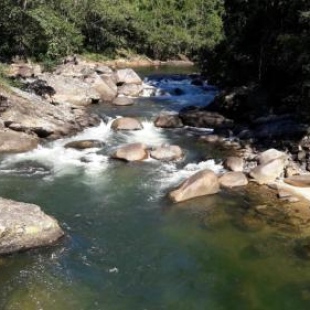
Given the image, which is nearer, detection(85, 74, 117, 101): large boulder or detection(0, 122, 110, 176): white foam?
detection(0, 122, 110, 176): white foam

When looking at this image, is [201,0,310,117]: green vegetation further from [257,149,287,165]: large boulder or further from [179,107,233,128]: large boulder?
[257,149,287,165]: large boulder

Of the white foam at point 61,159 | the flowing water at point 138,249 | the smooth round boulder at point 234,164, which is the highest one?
the smooth round boulder at point 234,164

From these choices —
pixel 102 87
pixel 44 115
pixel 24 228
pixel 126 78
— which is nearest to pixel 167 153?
pixel 44 115

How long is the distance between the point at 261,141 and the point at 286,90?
23.8 ft

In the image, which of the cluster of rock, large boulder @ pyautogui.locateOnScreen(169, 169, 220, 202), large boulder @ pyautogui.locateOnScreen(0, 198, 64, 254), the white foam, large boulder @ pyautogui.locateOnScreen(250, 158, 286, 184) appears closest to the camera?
large boulder @ pyautogui.locateOnScreen(0, 198, 64, 254)

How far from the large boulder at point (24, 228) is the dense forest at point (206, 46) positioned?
1329 centimetres

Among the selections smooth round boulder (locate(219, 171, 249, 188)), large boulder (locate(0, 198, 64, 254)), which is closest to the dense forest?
smooth round boulder (locate(219, 171, 249, 188))

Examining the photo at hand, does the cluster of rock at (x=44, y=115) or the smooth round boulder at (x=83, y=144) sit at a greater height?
the cluster of rock at (x=44, y=115)

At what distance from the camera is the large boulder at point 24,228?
47.7 feet

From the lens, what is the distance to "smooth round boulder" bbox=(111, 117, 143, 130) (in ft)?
94.5

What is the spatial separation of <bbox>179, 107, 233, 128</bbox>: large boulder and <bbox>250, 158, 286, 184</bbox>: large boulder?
25.7 feet

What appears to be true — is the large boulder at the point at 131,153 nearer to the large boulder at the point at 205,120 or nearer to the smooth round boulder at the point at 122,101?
the large boulder at the point at 205,120

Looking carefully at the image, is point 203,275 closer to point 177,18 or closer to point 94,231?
point 94,231

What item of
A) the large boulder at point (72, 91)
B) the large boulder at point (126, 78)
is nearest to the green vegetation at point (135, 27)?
the large boulder at point (72, 91)
